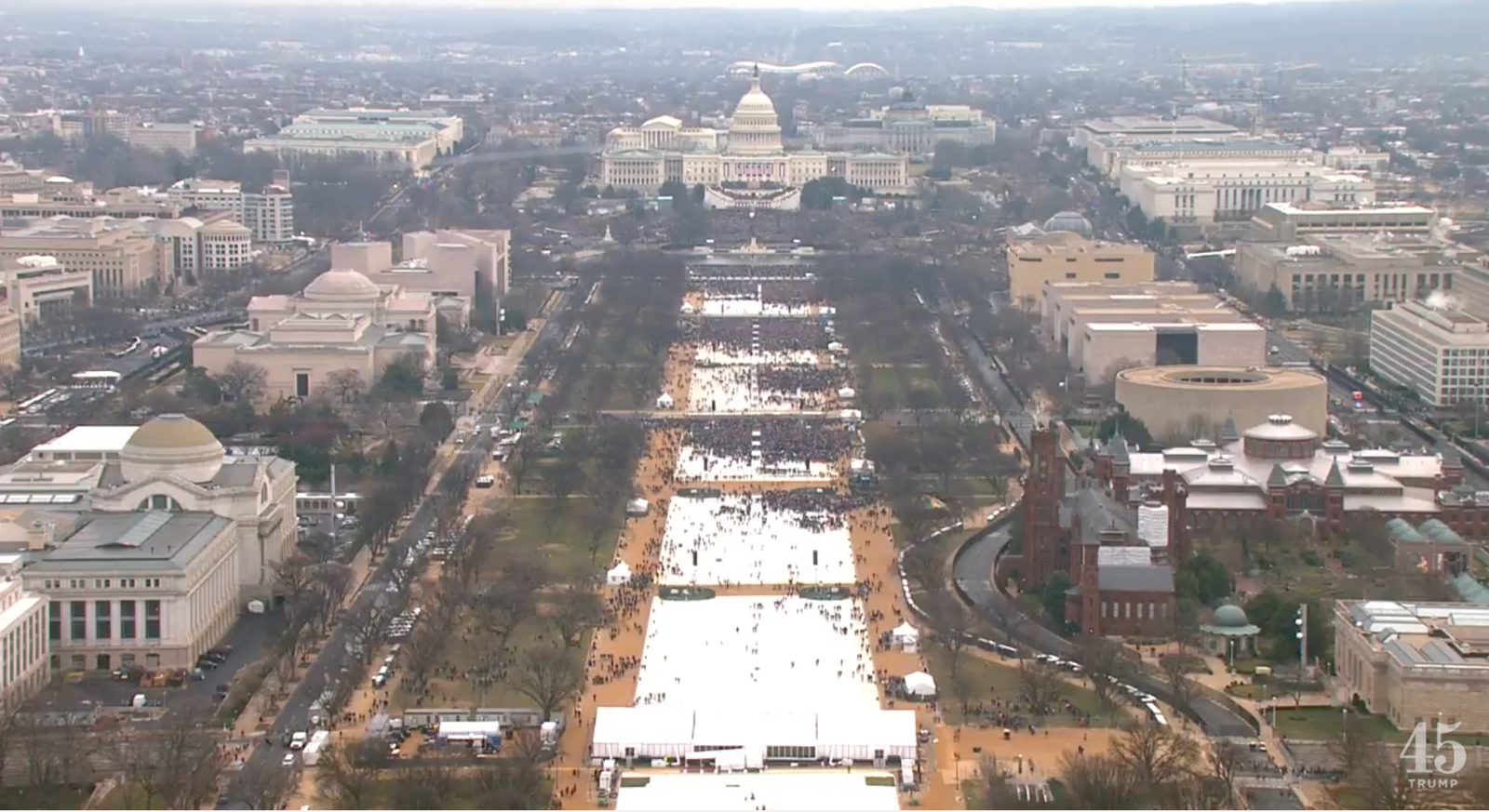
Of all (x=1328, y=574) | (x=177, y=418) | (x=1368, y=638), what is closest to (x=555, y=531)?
(x=177, y=418)

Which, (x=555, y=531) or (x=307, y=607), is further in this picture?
(x=555, y=531)

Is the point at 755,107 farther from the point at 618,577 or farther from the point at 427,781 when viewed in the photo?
the point at 427,781

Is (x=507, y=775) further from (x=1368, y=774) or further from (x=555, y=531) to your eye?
(x=555, y=531)

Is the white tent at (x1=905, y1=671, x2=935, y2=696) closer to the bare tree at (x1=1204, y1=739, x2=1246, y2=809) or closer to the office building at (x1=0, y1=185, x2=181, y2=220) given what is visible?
the bare tree at (x1=1204, y1=739, x2=1246, y2=809)

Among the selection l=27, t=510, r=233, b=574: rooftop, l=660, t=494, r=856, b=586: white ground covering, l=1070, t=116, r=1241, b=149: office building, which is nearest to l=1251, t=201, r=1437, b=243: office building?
l=1070, t=116, r=1241, b=149: office building

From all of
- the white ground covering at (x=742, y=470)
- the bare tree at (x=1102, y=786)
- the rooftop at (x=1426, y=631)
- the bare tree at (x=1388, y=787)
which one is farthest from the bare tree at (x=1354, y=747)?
the white ground covering at (x=742, y=470)

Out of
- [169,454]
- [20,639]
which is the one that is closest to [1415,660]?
[20,639]
